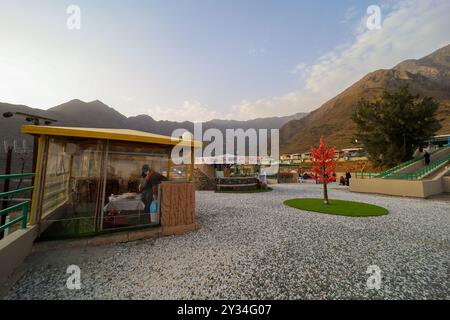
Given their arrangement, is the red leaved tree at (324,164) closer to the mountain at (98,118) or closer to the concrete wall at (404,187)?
the concrete wall at (404,187)

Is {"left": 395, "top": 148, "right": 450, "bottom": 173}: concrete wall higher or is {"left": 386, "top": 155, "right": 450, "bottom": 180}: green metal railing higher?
{"left": 395, "top": 148, "right": 450, "bottom": 173}: concrete wall

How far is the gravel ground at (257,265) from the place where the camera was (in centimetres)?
277

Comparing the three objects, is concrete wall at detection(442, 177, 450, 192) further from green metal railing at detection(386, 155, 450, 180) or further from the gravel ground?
the gravel ground

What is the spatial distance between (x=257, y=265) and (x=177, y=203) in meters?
2.87

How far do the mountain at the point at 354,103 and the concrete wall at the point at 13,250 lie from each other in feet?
258

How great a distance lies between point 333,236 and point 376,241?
39.4 inches

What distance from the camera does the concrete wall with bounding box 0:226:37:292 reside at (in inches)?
120

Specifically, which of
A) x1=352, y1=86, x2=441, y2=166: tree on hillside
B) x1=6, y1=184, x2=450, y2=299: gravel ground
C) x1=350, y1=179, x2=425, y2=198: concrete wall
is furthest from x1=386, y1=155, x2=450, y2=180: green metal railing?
x1=6, y1=184, x2=450, y2=299: gravel ground

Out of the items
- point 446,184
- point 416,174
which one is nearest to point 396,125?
point 446,184

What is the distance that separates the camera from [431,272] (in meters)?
3.34

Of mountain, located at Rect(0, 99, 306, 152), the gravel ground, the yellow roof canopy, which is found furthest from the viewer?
mountain, located at Rect(0, 99, 306, 152)

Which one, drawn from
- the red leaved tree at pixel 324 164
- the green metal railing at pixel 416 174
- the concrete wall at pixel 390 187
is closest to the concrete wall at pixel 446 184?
the green metal railing at pixel 416 174

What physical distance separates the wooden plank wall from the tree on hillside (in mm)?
25628
